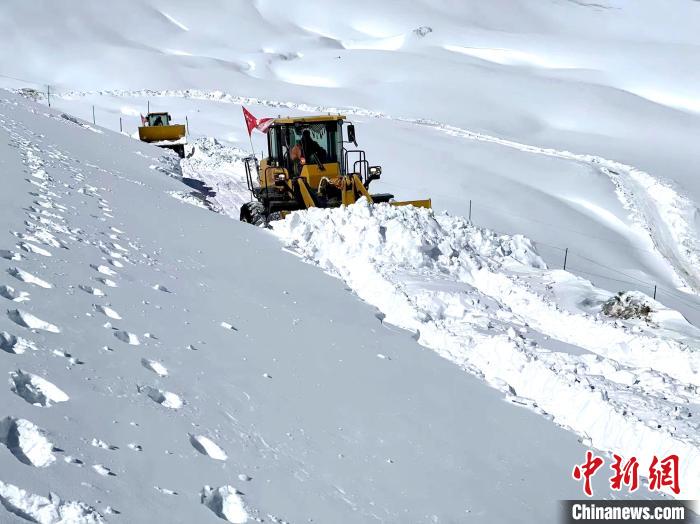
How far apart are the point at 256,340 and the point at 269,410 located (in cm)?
126

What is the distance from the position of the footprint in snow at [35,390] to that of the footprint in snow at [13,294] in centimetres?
103

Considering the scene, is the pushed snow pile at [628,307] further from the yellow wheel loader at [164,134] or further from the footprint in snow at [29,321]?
the yellow wheel loader at [164,134]

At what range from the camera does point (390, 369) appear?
600 centimetres

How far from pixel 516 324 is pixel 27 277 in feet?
17.4

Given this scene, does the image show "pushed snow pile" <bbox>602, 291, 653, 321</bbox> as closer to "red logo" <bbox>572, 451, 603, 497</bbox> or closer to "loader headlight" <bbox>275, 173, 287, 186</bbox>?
"red logo" <bbox>572, 451, 603, 497</bbox>

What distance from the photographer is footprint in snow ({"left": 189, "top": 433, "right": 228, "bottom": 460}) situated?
3.73 meters

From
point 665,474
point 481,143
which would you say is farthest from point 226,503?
point 481,143

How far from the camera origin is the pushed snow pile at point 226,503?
10.9ft

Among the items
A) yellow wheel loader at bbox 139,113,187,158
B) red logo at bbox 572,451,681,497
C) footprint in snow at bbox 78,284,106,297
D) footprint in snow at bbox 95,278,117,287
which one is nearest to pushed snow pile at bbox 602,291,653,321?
red logo at bbox 572,451,681,497

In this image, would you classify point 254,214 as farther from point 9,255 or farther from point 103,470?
point 103,470

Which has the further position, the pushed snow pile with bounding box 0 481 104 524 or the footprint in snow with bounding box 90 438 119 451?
the footprint in snow with bounding box 90 438 119 451

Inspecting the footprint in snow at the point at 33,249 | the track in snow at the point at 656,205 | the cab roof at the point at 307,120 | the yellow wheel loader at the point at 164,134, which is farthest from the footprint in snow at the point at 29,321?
the yellow wheel loader at the point at 164,134

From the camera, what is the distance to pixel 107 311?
197 inches

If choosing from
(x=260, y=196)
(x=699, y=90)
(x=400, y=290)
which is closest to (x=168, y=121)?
(x=260, y=196)
